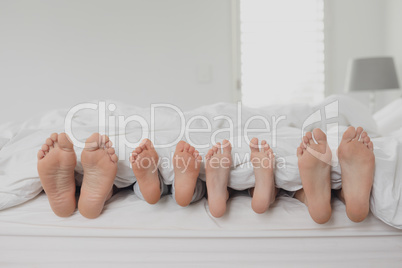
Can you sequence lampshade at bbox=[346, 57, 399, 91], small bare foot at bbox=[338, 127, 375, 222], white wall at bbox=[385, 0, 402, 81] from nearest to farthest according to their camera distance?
small bare foot at bbox=[338, 127, 375, 222]
lampshade at bbox=[346, 57, 399, 91]
white wall at bbox=[385, 0, 402, 81]

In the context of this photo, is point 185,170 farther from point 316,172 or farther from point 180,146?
point 316,172

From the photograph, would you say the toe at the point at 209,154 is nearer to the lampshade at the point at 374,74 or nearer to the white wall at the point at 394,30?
the lampshade at the point at 374,74

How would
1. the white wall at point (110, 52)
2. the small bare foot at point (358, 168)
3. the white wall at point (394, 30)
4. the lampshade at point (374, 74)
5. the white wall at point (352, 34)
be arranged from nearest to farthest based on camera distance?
the small bare foot at point (358, 168)
the lampshade at point (374, 74)
the white wall at point (394, 30)
the white wall at point (110, 52)
the white wall at point (352, 34)

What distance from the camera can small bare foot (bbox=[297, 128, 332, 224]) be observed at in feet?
3.03

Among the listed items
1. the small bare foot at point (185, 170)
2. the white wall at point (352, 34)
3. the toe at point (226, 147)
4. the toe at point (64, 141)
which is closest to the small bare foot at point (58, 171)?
the toe at point (64, 141)

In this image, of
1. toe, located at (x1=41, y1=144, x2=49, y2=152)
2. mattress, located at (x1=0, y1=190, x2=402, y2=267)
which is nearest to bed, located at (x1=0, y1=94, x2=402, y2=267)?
mattress, located at (x1=0, y1=190, x2=402, y2=267)

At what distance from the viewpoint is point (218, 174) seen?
97 cm

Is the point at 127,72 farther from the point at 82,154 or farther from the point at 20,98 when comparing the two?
the point at 82,154

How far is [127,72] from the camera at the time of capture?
9.97 ft

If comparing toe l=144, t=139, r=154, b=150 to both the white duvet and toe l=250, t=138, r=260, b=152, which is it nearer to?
the white duvet

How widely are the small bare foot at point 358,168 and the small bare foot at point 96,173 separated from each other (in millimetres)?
548

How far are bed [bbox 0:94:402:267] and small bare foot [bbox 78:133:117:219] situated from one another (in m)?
0.05

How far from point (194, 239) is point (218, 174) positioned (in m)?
0.17

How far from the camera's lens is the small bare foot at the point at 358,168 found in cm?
92
